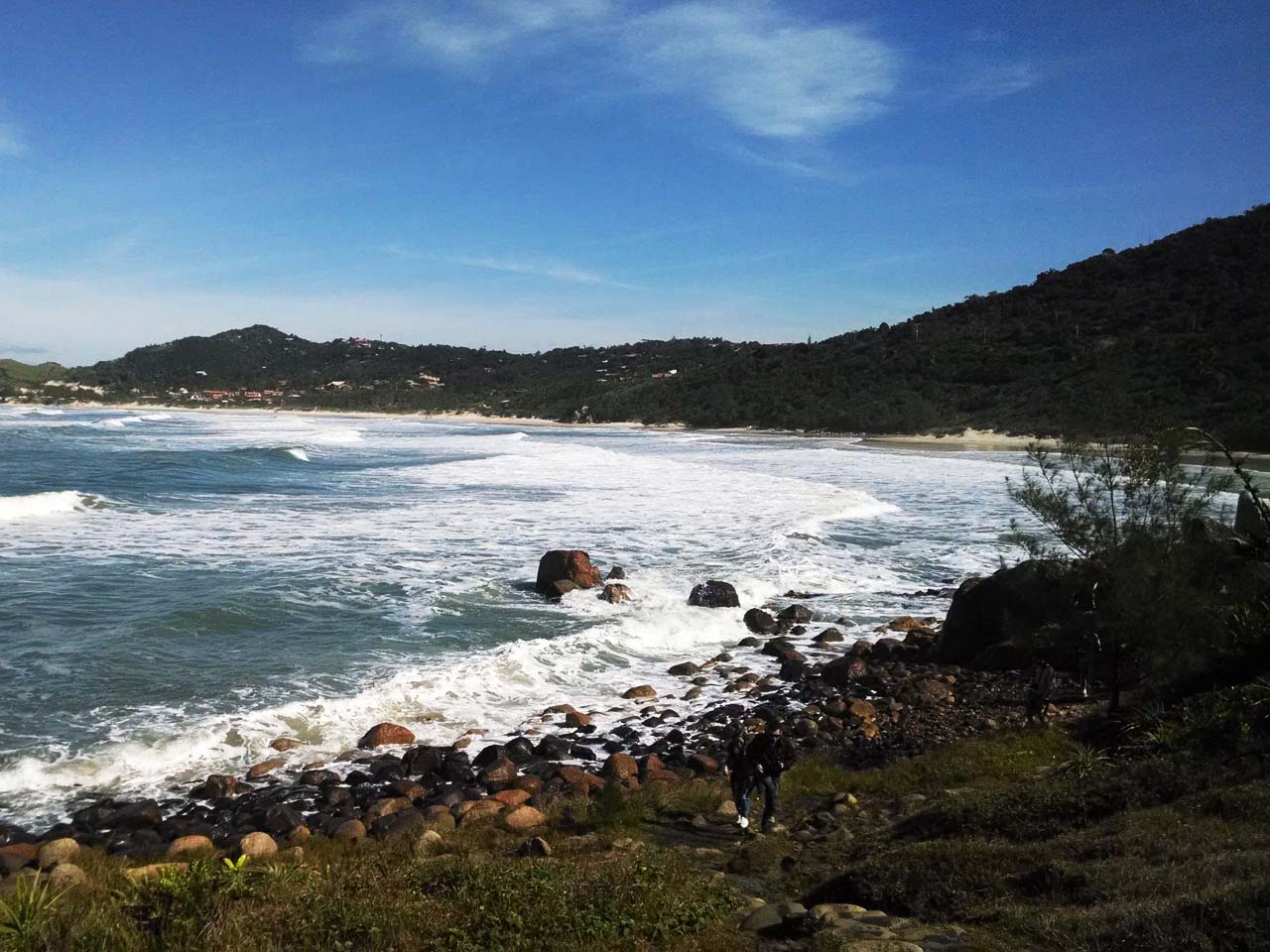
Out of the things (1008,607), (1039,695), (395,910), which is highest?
(1008,607)

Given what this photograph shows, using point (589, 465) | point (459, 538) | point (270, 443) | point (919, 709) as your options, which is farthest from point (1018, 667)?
point (270, 443)

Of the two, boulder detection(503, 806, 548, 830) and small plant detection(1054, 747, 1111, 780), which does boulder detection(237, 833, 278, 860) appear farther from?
small plant detection(1054, 747, 1111, 780)

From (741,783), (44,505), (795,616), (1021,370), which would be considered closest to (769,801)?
(741,783)

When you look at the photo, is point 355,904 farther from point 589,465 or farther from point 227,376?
point 227,376

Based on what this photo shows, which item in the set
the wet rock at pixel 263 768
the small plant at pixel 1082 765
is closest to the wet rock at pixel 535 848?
the wet rock at pixel 263 768

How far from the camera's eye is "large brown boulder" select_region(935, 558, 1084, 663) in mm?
12352

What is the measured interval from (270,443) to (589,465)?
81.2 feet

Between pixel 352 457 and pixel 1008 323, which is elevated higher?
pixel 1008 323

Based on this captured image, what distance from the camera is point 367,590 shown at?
17.0 m

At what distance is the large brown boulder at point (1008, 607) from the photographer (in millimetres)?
12352

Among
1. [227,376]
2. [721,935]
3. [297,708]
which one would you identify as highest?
[227,376]

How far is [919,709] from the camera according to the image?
11570 mm

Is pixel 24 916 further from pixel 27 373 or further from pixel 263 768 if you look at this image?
pixel 27 373

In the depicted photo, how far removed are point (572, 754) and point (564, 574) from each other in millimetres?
7154
